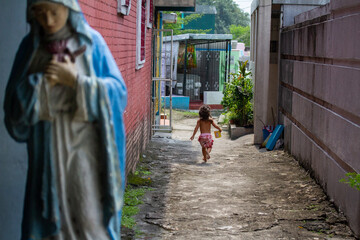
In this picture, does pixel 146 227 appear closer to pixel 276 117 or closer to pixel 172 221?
pixel 172 221

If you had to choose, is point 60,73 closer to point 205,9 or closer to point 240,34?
point 205,9

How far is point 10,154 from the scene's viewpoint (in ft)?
A: 12.1

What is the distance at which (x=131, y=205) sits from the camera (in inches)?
279

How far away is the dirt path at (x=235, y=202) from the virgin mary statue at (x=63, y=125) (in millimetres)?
3140

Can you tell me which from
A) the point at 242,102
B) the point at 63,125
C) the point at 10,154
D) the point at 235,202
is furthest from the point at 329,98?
the point at 242,102

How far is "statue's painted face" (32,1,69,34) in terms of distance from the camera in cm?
272

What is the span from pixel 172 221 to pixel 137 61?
379 centimetres

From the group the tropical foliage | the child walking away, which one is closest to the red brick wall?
the child walking away

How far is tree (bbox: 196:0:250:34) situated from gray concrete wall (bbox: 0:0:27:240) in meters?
67.8

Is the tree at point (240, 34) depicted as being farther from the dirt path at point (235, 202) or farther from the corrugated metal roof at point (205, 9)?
the dirt path at point (235, 202)

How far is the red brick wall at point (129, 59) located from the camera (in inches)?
230

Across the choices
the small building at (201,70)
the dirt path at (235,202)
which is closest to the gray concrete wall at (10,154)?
the dirt path at (235,202)

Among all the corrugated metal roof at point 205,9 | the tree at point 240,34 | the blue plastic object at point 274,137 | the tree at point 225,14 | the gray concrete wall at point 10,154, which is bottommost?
the blue plastic object at point 274,137

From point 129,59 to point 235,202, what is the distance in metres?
2.82
